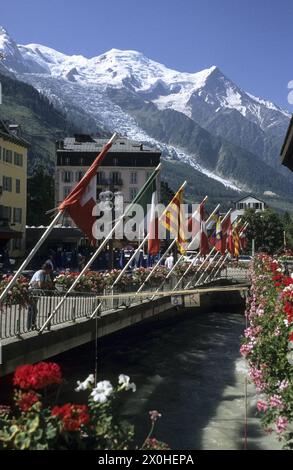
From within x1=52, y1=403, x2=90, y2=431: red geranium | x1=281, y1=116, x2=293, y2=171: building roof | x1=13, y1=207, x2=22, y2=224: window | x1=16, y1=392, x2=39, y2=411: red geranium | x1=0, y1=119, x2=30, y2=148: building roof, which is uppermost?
x1=0, y1=119, x2=30, y2=148: building roof

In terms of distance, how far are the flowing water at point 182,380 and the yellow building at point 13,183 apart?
3050 cm

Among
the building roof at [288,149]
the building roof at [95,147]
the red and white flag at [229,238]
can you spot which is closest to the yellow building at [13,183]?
the red and white flag at [229,238]

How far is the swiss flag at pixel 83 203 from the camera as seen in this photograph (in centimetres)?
1550

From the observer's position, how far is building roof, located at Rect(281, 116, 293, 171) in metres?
13.4

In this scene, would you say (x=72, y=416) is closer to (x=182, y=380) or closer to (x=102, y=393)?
(x=102, y=393)

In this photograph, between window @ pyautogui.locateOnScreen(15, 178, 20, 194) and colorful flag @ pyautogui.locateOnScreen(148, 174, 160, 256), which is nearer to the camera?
colorful flag @ pyautogui.locateOnScreen(148, 174, 160, 256)

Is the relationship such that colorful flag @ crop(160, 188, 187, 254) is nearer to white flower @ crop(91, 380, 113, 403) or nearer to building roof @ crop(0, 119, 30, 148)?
white flower @ crop(91, 380, 113, 403)

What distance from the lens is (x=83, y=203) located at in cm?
1588

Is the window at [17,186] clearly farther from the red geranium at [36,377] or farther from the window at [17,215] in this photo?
the red geranium at [36,377]

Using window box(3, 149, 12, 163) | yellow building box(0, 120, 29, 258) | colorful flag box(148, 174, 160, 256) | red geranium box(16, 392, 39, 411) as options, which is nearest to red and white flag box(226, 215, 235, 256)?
colorful flag box(148, 174, 160, 256)

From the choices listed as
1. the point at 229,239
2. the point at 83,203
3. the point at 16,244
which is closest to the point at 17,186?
the point at 16,244

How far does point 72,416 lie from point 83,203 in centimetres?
1027

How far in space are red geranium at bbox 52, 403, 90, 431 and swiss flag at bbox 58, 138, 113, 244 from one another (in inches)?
375
